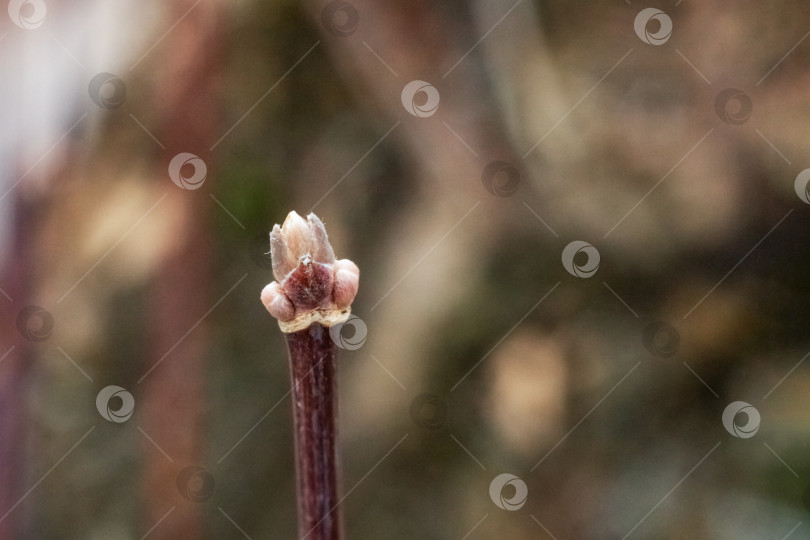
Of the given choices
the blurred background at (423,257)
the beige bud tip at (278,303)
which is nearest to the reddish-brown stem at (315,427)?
the beige bud tip at (278,303)

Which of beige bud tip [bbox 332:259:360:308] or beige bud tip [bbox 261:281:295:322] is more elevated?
beige bud tip [bbox 332:259:360:308]

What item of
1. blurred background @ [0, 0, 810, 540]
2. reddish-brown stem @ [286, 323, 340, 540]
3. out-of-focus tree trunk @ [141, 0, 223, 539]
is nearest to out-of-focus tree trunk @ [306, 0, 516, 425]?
blurred background @ [0, 0, 810, 540]

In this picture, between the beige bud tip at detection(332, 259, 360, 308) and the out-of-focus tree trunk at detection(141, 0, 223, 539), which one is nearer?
the beige bud tip at detection(332, 259, 360, 308)

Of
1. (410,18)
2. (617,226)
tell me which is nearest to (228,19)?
(410,18)

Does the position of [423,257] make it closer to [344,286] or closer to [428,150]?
[428,150]

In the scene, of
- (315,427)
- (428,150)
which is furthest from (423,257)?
(315,427)

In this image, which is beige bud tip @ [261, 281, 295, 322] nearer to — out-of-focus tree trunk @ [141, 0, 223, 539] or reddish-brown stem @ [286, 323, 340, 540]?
reddish-brown stem @ [286, 323, 340, 540]

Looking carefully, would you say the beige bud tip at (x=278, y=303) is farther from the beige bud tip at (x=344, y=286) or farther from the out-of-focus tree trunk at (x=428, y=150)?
the out-of-focus tree trunk at (x=428, y=150)
